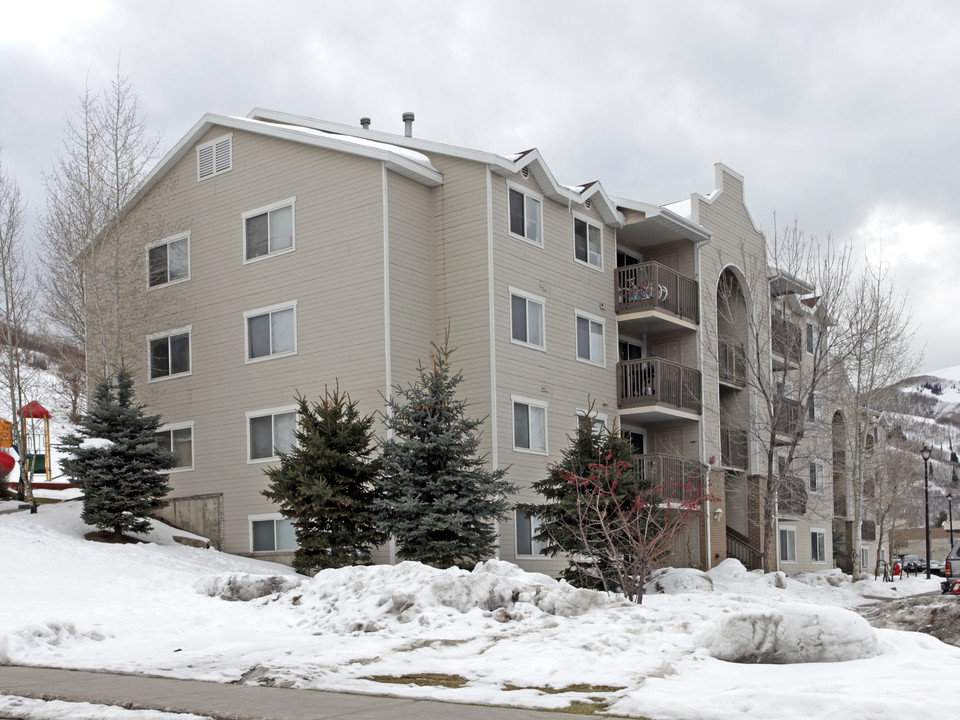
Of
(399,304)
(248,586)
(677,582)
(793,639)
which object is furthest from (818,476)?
(793,639)

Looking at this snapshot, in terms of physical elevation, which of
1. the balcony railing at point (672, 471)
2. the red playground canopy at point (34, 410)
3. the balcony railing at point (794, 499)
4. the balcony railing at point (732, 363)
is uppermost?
the balcony railing at point (732, 363)

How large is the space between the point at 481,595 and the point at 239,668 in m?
4.00

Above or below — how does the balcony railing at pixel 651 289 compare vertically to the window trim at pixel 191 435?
above

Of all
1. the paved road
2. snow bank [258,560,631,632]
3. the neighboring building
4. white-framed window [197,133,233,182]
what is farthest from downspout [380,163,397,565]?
the paved road

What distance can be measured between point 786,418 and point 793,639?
74.5 ft

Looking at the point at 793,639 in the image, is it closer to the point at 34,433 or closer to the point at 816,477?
the point at 34,433

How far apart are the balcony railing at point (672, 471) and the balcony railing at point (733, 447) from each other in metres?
2.86

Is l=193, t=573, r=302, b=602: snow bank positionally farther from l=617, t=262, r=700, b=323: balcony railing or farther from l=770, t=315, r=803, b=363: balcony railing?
l=770, t=315, r=803, b=363: balcony railing

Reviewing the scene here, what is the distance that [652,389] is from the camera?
92.0ft

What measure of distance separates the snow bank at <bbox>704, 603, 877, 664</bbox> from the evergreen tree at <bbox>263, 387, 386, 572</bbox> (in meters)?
10.4

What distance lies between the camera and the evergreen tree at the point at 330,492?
63.7 feet

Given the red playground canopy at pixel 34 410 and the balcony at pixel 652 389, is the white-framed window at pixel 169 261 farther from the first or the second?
the balcony at pixel 652 389

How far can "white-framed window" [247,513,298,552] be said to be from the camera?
23.9 meters

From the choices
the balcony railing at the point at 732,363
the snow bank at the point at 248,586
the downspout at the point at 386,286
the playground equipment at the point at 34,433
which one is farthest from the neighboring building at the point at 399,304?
the snow bank at the point at 248,586
